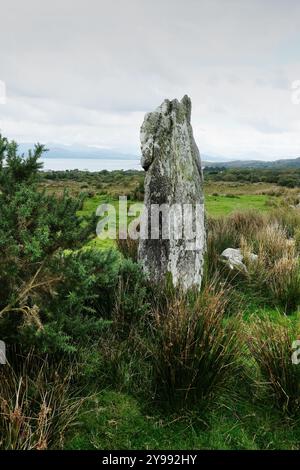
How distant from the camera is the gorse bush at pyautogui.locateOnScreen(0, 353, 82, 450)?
133 inches

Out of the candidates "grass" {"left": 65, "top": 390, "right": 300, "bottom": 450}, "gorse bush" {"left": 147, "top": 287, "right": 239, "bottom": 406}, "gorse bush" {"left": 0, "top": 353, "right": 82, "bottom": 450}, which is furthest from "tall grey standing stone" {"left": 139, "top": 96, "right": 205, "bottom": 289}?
"gorse bush" {"left": 0, "top": 353, "right": 82, "bottom": 450}

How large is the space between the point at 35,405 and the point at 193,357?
1551 millimetres

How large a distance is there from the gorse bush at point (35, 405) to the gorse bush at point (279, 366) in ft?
6.29

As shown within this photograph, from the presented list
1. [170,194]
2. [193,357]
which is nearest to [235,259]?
[170,194]

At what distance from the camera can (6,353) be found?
4207 millimetres

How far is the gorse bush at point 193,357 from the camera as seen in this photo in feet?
13.7

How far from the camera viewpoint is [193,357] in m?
4.19

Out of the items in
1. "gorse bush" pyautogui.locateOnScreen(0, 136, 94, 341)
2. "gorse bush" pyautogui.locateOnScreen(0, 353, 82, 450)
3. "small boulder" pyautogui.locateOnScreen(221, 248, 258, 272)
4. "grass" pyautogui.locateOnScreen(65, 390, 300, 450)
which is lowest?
"grass" pyautogui.locateOnScreen(65, 390, 300, 450)

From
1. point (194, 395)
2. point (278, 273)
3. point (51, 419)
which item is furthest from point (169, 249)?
point (51, 419)

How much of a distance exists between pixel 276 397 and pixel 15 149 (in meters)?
3.66

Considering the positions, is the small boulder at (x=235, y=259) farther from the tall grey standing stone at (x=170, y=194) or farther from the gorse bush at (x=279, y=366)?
the gorse bush at (x=279, y=366)

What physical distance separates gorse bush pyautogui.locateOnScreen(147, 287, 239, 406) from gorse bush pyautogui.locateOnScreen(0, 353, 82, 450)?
35.5 inches

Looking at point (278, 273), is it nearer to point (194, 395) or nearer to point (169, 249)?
point (169, 249)

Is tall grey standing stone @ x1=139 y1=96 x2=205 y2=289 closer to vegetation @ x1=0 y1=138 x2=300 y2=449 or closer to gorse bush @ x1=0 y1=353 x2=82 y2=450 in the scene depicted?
vegetation @ x1=0 y1=138 x2=300 y2=449
